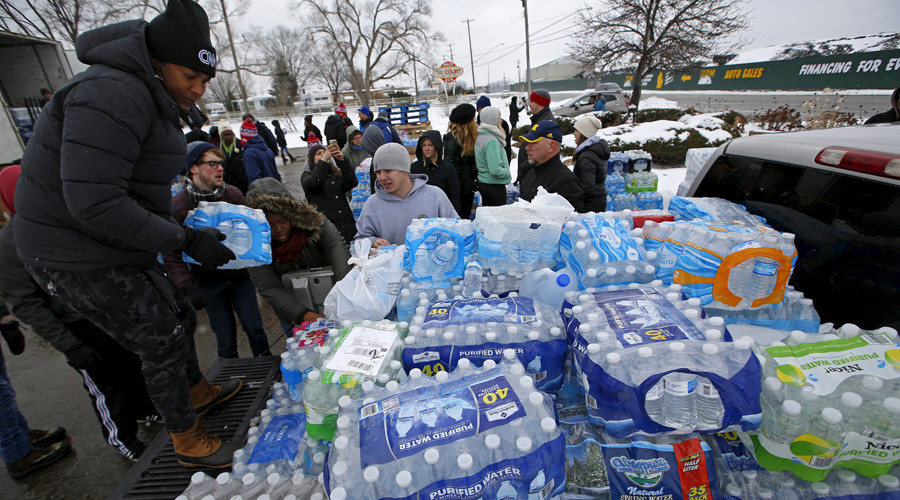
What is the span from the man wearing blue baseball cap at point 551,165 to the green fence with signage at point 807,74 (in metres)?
18.7

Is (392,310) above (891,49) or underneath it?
underneath

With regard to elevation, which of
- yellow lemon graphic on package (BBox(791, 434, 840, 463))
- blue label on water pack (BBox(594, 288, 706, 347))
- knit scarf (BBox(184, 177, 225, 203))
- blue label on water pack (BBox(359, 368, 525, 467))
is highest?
knit scarf (BBox(184, 177, 225, 203))

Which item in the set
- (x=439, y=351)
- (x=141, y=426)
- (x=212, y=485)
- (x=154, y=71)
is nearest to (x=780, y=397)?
(x=439, y=351)

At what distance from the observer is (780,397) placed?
126 centimetres

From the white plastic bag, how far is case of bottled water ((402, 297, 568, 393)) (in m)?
0.49

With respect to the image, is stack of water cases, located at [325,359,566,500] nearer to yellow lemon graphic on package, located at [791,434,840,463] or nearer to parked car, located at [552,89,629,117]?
yellow lemon graphic on package, located at [791,434,840,463]

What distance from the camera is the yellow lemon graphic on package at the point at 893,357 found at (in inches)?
49.2

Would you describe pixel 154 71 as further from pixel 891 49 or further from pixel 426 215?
pixel 891 49

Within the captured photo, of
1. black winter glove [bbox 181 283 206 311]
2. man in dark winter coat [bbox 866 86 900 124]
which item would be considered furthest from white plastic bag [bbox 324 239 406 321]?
man in dark winter coat [bbox 866 86 900 124]

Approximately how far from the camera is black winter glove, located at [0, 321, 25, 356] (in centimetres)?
263

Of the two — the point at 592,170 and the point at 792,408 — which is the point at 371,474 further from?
the point at 592,170

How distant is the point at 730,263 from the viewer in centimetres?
177

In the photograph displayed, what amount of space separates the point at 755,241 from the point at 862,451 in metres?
0.97

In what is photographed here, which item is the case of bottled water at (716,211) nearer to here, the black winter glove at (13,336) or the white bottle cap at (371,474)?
the white bottle cap at (371,474)
